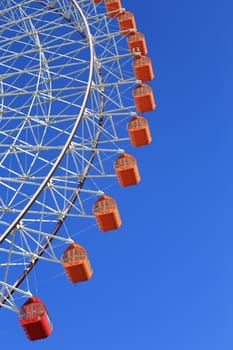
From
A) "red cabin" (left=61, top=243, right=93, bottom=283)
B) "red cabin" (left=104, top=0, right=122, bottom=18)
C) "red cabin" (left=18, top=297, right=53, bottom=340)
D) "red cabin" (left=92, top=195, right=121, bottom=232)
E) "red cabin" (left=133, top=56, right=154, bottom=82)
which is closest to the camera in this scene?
"red cabin" (left=18, top=297, right=53, bottom=340)

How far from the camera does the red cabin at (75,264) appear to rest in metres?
13.9

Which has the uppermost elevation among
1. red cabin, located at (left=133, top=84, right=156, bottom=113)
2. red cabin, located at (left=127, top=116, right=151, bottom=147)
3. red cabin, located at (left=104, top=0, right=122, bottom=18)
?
red cabin, located at (left=104, top=0, right=122, bottom=18)

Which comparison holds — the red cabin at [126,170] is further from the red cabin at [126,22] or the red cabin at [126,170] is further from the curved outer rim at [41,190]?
the red cabin at [126,22]

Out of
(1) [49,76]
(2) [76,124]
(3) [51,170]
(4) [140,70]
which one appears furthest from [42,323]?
(4) [140,70]

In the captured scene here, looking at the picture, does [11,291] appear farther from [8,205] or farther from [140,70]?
[140,70]

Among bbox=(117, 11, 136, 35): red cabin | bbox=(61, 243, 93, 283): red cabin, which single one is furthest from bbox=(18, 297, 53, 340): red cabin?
bbox=(117, 11, 136, 35): red cabin

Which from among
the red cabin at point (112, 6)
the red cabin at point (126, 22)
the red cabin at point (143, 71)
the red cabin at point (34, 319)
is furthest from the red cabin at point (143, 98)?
the red cabin at point (34, 319)

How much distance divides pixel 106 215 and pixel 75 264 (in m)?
2.30

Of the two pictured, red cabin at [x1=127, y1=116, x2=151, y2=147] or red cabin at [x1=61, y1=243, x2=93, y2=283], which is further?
red cabin at [x1=127, y1=116, x2=151, y2=147]

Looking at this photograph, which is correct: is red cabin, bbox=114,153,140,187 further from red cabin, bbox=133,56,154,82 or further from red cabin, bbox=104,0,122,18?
red cabin, bbox=104,0,122,18

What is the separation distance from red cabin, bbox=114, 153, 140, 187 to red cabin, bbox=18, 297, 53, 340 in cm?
557

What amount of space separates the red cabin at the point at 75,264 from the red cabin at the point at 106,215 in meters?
1.91

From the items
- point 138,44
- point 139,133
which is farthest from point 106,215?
point 138,44

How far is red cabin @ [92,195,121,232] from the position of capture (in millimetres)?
15828
